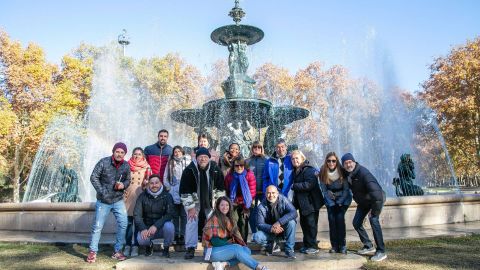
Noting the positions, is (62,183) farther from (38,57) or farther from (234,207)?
(38,57)

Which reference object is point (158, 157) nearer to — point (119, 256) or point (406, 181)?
point (119, 256)

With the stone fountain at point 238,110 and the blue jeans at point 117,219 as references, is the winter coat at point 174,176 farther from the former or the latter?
the stone fountain at point 238,110

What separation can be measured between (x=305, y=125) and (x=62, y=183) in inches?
1205

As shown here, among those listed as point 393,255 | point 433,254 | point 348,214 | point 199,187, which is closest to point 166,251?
point 199,187

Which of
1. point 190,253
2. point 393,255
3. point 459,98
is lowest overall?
point 393,255

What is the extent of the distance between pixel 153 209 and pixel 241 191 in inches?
50.7

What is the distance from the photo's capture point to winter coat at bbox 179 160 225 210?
17.9 feet

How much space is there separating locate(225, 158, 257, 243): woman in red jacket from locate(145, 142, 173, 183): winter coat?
1380mm

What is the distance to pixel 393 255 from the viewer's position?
560 cm

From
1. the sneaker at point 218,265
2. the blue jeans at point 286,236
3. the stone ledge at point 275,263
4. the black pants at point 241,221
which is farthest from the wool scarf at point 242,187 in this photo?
the sneaker at point 218,265

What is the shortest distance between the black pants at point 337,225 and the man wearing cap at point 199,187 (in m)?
1.66

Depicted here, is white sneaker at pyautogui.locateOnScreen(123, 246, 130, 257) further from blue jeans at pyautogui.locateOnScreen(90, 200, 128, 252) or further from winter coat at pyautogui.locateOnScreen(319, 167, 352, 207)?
winter coat at pyautogui.locateOnScreen(319, 167, 352, 207)

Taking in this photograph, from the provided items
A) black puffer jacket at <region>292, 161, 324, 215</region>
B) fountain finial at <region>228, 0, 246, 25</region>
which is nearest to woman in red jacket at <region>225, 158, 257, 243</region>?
black puffer jacket at <region>292, 161, 324, 215</region>

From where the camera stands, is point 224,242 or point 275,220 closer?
point 224,242
